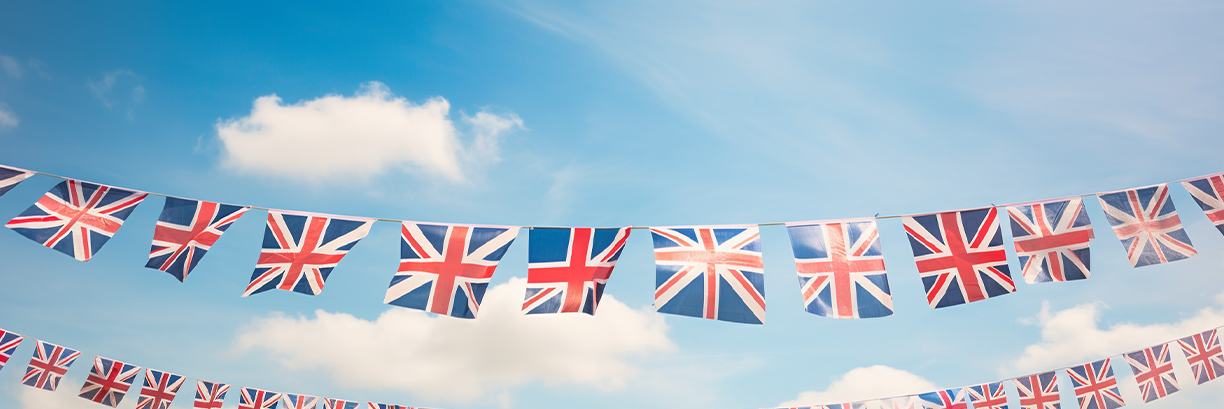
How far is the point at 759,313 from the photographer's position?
9633 mm

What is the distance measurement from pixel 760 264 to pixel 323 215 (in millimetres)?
7457

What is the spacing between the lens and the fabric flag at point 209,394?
19858 mm

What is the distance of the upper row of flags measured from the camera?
9.75 m

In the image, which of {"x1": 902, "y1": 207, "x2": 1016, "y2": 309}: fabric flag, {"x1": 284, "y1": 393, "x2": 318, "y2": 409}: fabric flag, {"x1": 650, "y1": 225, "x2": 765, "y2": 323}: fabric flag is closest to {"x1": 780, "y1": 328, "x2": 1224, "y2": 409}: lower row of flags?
{"x1": 902, "y1": 207, "x2": 1016, "y2": 309}: fabric flag

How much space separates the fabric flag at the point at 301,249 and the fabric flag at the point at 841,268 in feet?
24.2

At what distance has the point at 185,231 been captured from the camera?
10.2 meters

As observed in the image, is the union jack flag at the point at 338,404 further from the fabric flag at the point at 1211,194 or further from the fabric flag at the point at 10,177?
the fabric flag at the point at 1211,194

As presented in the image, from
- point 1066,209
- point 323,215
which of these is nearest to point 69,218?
point 323,215

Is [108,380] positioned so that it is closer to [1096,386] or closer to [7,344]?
[7,344]

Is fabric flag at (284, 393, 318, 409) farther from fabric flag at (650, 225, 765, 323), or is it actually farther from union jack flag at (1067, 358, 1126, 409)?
union jack flag at (1067, 358, 1126, 409)

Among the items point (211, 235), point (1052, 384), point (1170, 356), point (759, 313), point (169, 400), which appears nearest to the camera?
point (759, 313)

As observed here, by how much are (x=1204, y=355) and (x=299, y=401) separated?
26.6 metres

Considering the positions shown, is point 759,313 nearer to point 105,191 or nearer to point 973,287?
point 973,287

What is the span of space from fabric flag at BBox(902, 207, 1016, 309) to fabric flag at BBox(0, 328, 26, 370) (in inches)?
859
